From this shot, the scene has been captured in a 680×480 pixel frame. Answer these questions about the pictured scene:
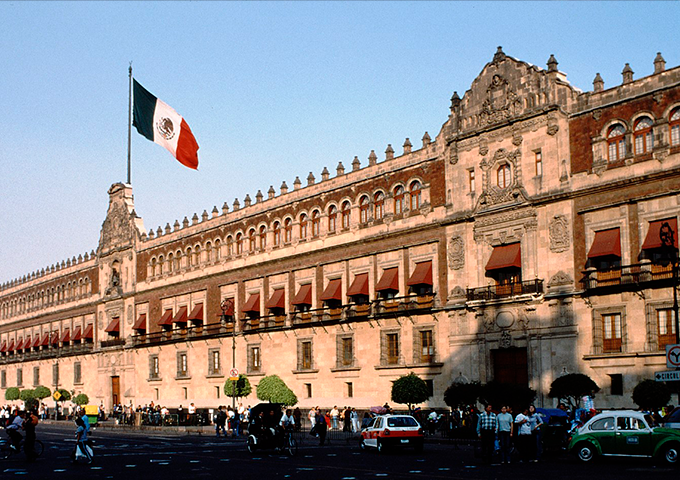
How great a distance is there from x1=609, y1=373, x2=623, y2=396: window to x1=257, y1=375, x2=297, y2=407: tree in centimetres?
2038

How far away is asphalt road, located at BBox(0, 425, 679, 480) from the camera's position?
880 inches

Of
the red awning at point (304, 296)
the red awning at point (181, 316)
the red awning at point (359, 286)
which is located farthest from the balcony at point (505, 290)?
the red awning at point (181, 316)

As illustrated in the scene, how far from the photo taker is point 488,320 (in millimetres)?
42375

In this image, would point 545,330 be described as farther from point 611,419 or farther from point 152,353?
point 152,353

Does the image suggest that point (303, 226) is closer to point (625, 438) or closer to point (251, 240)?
point (251, 240)

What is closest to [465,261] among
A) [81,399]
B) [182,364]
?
[182,364]

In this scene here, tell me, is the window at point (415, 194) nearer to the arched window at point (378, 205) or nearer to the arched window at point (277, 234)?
the arched window at point (378, 205)

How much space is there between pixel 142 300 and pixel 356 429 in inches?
1298

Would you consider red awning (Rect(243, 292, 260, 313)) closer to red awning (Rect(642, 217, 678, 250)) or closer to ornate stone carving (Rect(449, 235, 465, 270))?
ornate stone carving (Rect(449, 235, 465, 270))

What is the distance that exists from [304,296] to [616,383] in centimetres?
2197

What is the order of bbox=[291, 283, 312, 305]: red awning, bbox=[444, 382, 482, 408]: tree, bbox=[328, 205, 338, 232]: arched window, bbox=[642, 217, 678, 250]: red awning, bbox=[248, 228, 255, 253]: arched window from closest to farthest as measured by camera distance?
bbox=[642, 217, 678, 250]: red awning
bbox=[444, 382, 482, 408]: tree
bbox=[328, 205, 338, 232]: arched window
bbox=[291, 283, 312, 305]: red awning
bbox=[248, 228, 255, 253]: arched window

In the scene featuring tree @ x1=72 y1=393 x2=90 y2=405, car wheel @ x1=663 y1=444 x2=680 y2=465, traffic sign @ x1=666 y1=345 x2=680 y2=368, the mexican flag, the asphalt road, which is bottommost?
tree @ x1=72 y1=393 x2=90 y2=405

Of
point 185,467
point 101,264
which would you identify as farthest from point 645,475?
point 101,264

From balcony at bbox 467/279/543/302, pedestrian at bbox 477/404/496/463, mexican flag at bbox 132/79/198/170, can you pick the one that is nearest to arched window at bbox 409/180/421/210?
balcony at bbox 467/279/543/302
